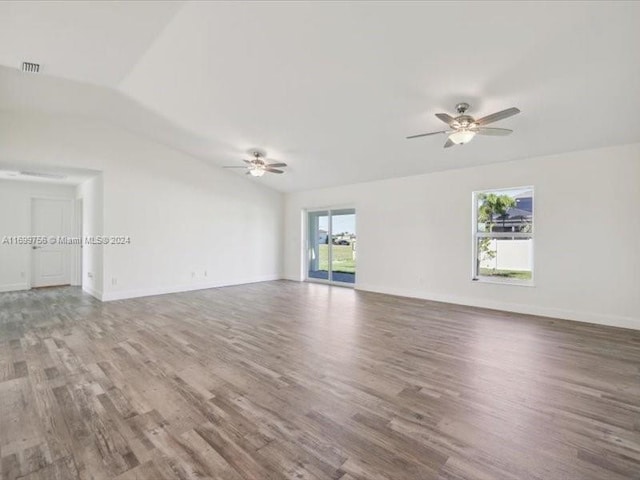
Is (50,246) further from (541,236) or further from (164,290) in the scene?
(541,236)

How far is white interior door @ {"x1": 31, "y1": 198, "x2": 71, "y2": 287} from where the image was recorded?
7352 mm

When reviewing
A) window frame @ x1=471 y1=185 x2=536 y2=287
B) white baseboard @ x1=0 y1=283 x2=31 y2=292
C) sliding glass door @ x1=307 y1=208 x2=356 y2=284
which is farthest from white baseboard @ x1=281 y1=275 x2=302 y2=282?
white baseboard @ x1=0 y1=283 x2=31 y2=292

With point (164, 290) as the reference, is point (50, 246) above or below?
above

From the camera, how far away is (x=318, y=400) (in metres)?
2.37

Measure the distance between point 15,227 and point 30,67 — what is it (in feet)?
16.2

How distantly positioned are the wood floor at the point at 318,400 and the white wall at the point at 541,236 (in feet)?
1.85

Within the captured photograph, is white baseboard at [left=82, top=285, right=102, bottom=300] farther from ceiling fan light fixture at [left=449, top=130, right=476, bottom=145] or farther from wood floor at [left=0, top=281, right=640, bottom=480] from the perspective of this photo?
ceiling fan light fixture at [left=449, top=130, right=476, bottom=145]

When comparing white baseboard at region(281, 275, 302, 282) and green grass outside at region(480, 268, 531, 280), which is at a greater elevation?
green grass outside at region(480, 268, 531, 280)

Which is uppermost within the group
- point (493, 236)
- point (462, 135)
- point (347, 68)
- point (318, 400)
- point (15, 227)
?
point (347, 68)

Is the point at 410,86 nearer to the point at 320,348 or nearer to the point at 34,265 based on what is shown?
the point at 320,348

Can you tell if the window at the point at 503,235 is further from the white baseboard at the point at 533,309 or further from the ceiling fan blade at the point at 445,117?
the ceiling fan blade at the point at 445,117

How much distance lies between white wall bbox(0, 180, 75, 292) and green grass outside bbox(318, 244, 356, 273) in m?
6.93

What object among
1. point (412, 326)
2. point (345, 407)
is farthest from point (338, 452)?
point (412, 326)

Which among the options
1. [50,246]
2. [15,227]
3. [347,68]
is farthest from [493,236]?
Answer: [15,227]
